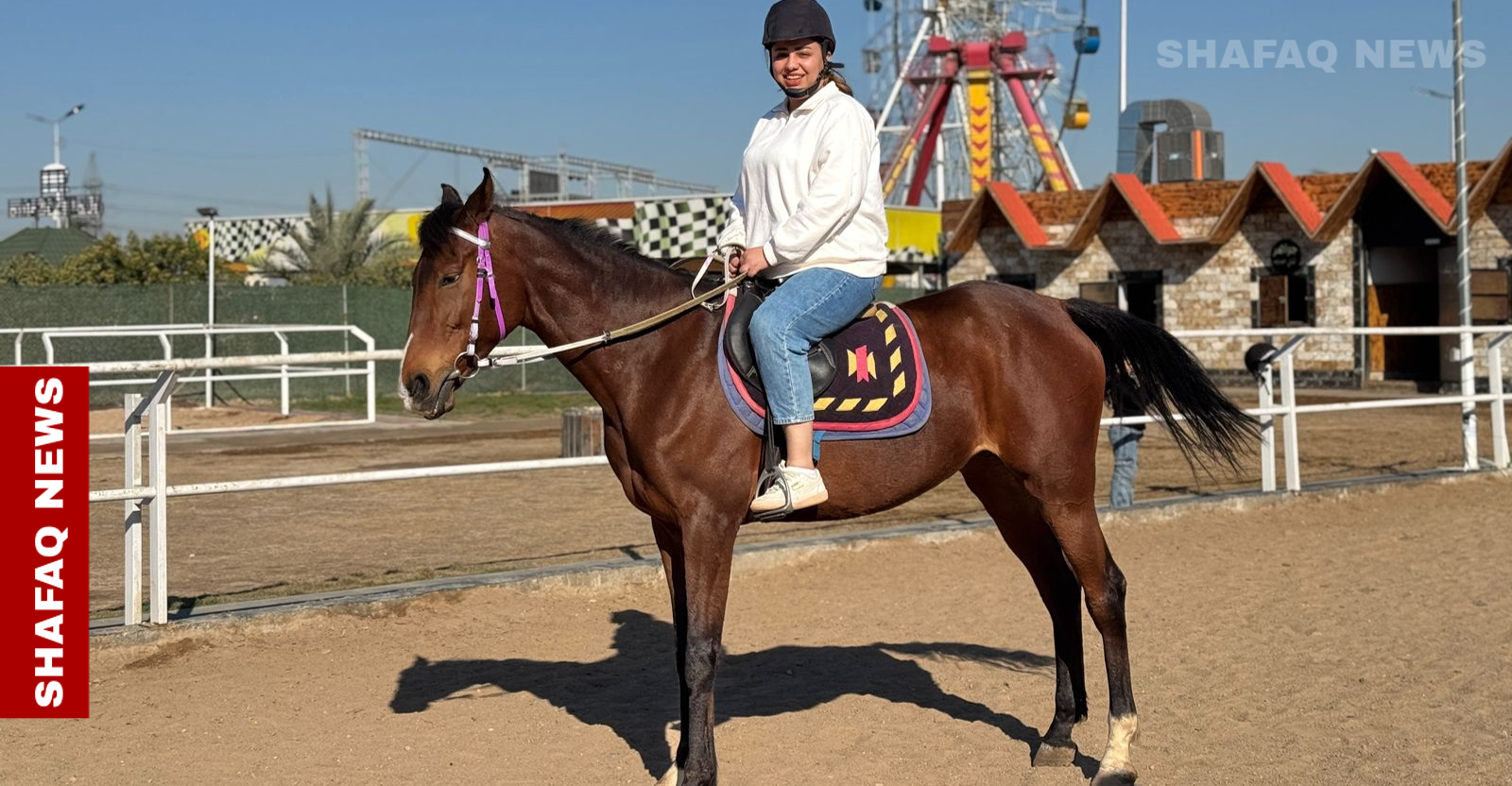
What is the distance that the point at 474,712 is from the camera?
5613 mm

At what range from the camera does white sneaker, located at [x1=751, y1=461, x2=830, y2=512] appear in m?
4.53

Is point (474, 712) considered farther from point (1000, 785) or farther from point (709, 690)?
point (1000, 785)

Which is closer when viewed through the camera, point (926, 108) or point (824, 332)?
point (824, 332)

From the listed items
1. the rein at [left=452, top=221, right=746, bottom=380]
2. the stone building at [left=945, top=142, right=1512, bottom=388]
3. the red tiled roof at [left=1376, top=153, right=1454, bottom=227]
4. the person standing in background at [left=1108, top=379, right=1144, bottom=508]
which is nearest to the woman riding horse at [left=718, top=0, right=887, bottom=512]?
the rein at [left=452, top=221, right=746, bottom=380]

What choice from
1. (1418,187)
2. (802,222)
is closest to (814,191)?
(802,222)

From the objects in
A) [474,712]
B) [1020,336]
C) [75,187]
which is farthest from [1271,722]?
[75,187]

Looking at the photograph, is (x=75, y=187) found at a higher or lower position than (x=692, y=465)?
higher

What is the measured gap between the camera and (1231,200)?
94.4 ft

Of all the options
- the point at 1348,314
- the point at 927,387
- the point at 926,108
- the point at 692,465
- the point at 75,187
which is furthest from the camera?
the point at 75,187

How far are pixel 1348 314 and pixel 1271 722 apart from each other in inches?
964

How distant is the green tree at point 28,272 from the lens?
33156 mm

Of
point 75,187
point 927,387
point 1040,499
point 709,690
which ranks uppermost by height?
point 75,187

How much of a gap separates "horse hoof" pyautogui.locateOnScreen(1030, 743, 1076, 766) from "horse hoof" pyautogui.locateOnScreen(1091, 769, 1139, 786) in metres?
0.25

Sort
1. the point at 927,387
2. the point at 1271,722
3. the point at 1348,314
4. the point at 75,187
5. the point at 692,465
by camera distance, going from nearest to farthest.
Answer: the point at 692,465, the point at 927,387, the point at 1271,722, the point at 1348,314, the point at 75,187
